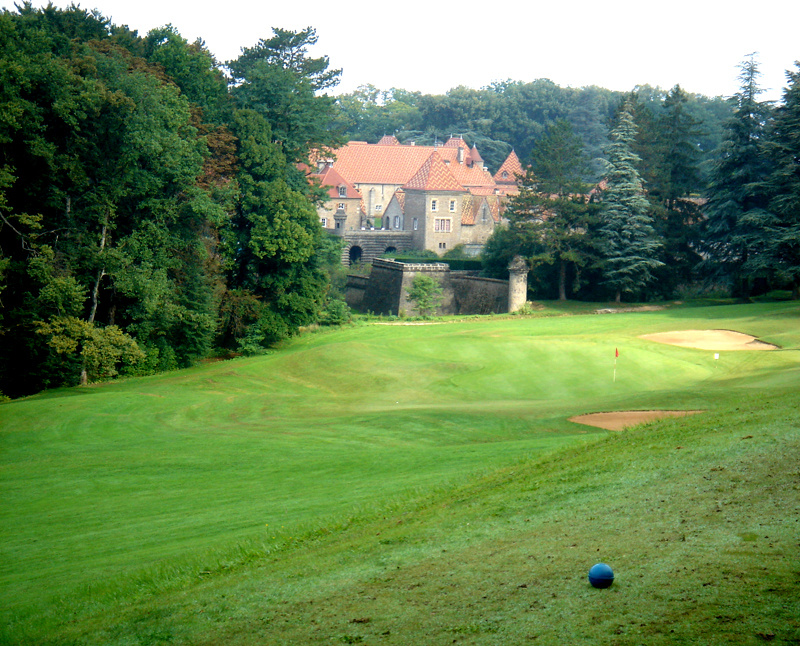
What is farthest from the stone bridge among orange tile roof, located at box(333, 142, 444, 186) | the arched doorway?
orange tile roof, located at box(333, 142, 444, 186)

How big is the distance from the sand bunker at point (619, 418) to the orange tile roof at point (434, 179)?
60.8 metres

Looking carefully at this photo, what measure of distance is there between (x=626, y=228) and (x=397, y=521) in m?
50.8

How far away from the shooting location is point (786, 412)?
13.2 metres

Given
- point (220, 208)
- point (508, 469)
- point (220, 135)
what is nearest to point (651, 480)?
point (508, 469)

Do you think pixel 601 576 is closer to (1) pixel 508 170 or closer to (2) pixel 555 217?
(2) pixel 555 217

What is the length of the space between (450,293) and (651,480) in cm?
5645

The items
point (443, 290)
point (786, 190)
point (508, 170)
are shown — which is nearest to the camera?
point (786, 190)

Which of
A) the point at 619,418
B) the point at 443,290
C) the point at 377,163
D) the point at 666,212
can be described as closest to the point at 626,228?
the point at 666,212

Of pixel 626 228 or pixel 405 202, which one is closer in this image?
pixel 626 228

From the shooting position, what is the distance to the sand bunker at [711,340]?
35125mm

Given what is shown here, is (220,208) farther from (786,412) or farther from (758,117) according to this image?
(758,117)

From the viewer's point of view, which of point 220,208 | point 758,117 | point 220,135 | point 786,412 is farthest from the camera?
point 758,117

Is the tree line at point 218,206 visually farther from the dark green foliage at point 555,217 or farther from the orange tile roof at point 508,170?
the orange tile roof at point 508,170

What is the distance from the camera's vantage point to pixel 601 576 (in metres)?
6.23
